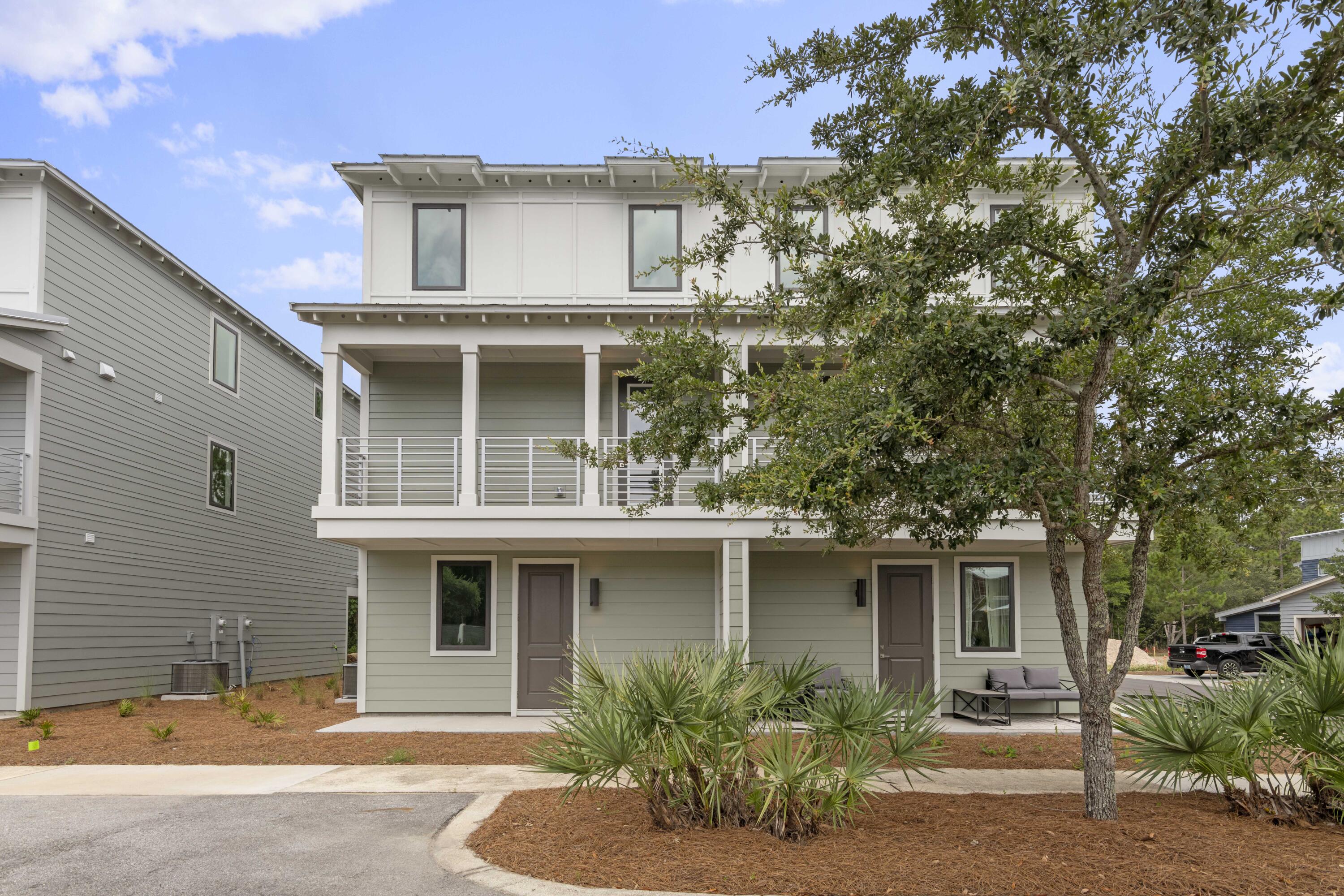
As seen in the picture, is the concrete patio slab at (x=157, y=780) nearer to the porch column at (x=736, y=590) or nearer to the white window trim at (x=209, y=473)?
the porch column at (x=736, y=590)

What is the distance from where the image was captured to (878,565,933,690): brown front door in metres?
13.6

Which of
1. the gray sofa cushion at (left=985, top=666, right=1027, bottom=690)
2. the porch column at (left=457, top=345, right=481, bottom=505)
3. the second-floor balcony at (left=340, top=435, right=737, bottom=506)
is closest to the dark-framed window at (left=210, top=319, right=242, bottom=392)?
the second-floor balcony at (left=340, top=435, right=737, bottom=506)

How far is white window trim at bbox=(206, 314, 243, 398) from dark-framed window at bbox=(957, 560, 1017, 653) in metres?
14.1

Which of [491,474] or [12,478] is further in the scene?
[491,474]

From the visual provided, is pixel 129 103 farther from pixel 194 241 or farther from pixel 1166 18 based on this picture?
pixel 1166 18

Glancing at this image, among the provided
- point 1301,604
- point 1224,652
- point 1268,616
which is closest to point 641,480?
point 1224,652

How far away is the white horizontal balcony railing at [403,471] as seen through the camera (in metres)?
13.1

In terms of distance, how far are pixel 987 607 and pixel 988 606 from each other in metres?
0.01

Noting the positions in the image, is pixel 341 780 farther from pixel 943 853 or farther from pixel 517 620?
pixel 943 853

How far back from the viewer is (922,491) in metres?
6.29

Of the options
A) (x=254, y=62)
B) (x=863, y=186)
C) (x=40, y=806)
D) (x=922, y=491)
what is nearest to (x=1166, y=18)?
(x=863, y=186)

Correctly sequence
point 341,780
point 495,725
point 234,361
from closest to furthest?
point 341,780 → point 495,725 → point 234,361

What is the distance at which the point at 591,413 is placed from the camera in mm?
12422

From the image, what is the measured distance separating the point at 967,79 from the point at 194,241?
82.6m
